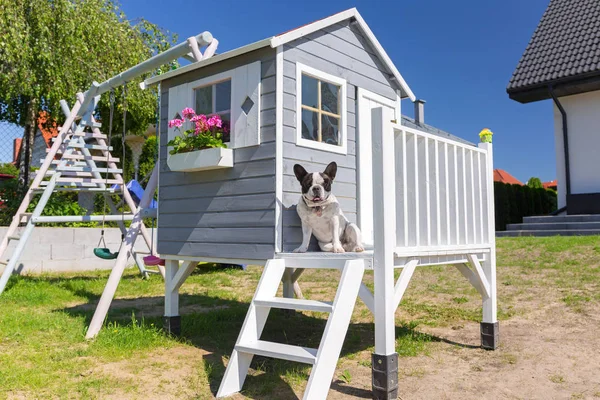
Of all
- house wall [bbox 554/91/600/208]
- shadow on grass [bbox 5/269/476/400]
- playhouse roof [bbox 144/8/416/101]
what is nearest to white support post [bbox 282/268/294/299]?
shadow on grass [bbox 5/269/476/400]

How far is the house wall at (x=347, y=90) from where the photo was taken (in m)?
4.21

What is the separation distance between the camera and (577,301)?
5.64m

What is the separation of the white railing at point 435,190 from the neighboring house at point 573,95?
7.46 m

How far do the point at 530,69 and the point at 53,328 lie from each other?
1134cm

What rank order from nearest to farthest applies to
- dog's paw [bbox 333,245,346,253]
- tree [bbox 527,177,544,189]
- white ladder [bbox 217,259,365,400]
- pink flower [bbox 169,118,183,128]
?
1. white ladder [bbox 217,259,365,400]
2. dog's paw [bbox 333,245,346,253]
3. pink flower [bbox 169,118,183,128]
4. tree [bbox 527,177,544,189]

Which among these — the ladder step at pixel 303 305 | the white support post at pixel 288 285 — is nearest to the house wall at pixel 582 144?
the white support post at pixel 288 285

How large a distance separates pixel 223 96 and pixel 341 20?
1351mm

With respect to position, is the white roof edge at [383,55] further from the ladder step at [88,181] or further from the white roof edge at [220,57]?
the ladder step at [88,181]

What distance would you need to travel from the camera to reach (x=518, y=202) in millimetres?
14336

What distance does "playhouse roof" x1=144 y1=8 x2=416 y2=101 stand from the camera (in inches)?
164

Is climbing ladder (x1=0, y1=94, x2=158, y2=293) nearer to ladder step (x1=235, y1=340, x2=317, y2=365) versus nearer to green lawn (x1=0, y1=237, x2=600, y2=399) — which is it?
green lawn (x1=0, y1=237, x2=600, y2=399)

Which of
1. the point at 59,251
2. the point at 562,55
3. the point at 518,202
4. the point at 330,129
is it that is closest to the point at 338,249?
the point at 330,129

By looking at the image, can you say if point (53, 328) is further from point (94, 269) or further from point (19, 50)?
point (19, 50)

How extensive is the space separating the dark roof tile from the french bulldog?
896 centimetres
